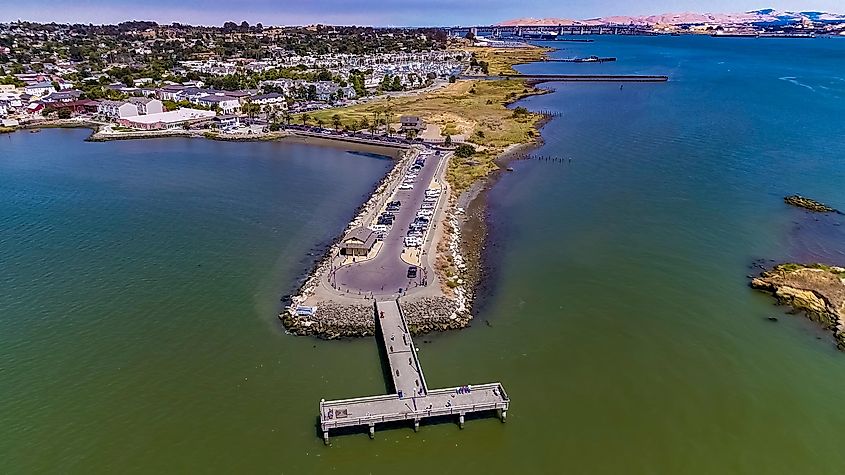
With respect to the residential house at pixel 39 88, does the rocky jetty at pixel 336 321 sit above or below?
below

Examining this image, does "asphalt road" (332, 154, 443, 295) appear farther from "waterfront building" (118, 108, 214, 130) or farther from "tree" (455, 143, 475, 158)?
"waterfront building" (118, 108, 214, 130)

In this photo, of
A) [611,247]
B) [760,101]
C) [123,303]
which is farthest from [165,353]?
[760,101]

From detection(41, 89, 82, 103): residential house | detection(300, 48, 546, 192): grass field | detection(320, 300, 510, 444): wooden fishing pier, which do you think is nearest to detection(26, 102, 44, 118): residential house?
detection(41, 89, 82, 103): residential house

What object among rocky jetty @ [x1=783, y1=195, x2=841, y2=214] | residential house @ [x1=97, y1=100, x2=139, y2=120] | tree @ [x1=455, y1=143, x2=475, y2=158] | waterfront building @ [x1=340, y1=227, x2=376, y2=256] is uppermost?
residential house @ [x1=97, y1=100, x2=139, y2=120]

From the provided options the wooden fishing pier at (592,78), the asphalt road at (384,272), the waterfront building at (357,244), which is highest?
the wooden fishing pier at (592,78)

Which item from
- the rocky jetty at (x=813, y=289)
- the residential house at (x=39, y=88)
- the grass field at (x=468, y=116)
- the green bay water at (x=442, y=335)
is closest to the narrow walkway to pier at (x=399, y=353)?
the green bay water at (x=442, y=335)

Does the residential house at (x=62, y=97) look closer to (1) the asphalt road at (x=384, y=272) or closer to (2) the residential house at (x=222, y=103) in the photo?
(2) the residential house at (x=222, y=103)

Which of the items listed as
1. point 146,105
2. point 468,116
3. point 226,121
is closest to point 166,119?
point 146,105
